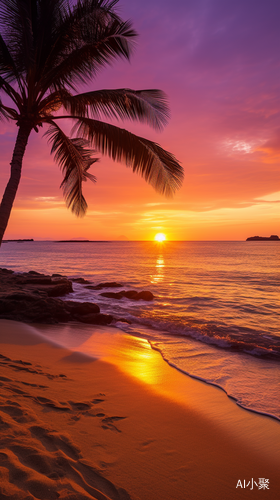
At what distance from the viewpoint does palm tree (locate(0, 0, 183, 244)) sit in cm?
697

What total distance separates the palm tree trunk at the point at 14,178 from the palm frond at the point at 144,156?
1606 millimetres

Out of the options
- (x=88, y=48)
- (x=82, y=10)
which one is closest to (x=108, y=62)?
(x=88, y=48)

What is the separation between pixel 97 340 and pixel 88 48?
7.74 metres

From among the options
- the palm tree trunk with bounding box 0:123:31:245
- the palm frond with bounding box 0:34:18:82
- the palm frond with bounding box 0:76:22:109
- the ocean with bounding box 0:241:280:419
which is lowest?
the ocean with bounding box 0:241:280:419

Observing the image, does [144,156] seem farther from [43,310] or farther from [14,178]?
[43,310]

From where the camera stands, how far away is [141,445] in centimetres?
281

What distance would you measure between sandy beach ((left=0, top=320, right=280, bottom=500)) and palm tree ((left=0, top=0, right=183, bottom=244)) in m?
4.36

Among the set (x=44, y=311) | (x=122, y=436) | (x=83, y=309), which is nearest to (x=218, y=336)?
(x=83, y=309)

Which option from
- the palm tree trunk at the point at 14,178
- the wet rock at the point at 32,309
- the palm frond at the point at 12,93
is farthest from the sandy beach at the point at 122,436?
the palm frond at the point at 12,93

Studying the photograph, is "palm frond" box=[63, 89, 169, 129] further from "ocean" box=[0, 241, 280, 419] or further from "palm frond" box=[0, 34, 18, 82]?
"ocean" box=[0, 241, 280, 419]

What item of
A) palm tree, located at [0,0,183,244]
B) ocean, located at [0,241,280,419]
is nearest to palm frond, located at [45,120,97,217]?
palm tree, located at [0,0,183,244]

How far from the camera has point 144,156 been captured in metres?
7.57

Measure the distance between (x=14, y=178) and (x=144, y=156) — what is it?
3.41 m

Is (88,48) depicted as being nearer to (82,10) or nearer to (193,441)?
(82,10)
